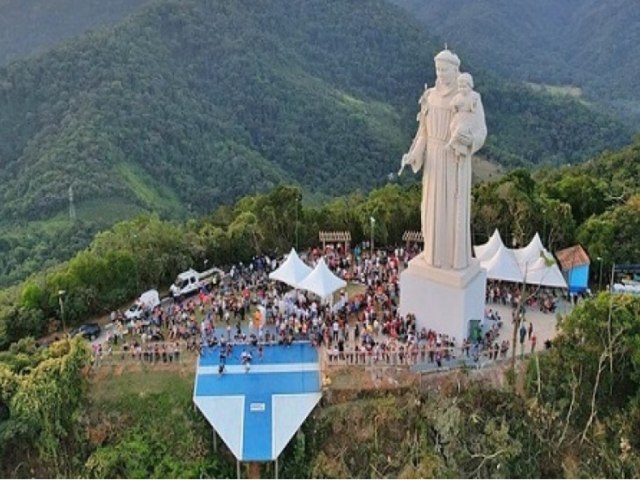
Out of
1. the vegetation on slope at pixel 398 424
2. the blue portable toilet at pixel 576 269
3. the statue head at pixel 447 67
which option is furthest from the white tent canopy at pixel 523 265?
the statue head at pixel 447 67

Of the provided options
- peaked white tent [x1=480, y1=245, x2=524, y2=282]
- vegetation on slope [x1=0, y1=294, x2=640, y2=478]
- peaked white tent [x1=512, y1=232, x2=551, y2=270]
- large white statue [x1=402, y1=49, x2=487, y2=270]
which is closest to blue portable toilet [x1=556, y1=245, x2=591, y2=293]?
peaked white tent [x1=512, y1=232, x2=551, y2=270]

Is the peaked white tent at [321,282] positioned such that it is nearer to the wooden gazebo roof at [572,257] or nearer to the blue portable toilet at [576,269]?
the blue portable toilet at [576,269]

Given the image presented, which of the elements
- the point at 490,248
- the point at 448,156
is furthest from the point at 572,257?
the point at 448,156

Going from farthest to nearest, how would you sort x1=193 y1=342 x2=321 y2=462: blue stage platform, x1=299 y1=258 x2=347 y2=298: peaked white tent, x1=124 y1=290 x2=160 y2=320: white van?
x1=124 y1=290 x2=160 y2=320: white van < x1=299 y1=258 x2=347 y2=298: peaked white tent < x1=193 y1=342 x2=321 y2=462: blue stage platform

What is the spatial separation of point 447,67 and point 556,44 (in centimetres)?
18104

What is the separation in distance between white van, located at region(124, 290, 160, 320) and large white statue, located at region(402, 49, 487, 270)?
356 inches

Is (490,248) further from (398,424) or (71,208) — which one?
(71,208)

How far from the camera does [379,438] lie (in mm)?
20656

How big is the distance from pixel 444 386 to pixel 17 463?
37.1 ft

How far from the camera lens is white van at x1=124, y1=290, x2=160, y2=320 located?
85.1 ft

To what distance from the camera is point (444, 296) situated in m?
23.7

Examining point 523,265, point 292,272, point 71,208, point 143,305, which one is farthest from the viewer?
point 71,208

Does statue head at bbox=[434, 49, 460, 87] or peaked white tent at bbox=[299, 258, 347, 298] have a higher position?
statue head at bbox=[434, 49, 460, 87]

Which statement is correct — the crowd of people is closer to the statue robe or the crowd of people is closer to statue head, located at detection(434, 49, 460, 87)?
the statue robe
